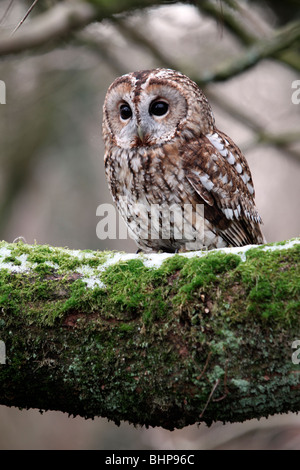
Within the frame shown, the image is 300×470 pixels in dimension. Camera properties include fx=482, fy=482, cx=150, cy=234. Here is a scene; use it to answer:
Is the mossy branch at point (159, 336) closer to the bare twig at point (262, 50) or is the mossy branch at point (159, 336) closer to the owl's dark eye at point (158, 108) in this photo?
the owl's dark eye at point (158, 108)

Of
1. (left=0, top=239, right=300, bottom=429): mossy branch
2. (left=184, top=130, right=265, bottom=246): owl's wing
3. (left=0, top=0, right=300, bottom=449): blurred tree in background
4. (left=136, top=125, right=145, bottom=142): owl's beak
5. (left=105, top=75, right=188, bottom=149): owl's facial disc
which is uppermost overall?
(left=0, top=0, right=300, bottom=449): blurred tree in background

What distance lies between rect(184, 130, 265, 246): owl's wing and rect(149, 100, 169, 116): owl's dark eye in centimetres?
29

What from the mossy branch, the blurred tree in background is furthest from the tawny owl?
the blurred tree in background

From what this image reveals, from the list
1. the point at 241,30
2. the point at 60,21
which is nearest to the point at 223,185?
the point at 60,21

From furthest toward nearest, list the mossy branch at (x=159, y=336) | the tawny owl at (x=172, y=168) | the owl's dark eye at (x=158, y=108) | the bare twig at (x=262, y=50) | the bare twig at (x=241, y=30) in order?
Result: the bare twig at (x=241, y=30) → the bare twig at (x=262, y=50) → the owl's dark eye at (x=158, y=108) → the tawny owl at (x=172, y=168) → the mossy branch at (x=159, y=336)

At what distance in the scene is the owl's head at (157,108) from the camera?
2.98 meters

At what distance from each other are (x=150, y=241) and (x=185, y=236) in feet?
0.98

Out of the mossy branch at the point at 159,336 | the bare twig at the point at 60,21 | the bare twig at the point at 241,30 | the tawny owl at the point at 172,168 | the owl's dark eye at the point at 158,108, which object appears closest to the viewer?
the mossy branch at the point at 159,336

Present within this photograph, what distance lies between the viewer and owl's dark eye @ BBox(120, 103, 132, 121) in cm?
313

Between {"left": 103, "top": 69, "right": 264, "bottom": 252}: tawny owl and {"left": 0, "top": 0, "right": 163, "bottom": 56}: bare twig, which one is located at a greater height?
{"left": 0, "top": 0, "right": 163, "bottom": 56}: bare twig

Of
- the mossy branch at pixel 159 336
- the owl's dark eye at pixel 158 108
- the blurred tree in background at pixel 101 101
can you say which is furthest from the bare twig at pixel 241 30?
the mossy branch at pixel 159 336

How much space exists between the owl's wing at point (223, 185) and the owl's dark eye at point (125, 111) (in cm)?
45

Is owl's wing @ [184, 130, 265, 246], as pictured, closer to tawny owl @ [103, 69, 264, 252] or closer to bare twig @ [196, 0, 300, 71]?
tawny owl @ [103, 69, 264, 252]

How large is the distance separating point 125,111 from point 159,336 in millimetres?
1735
